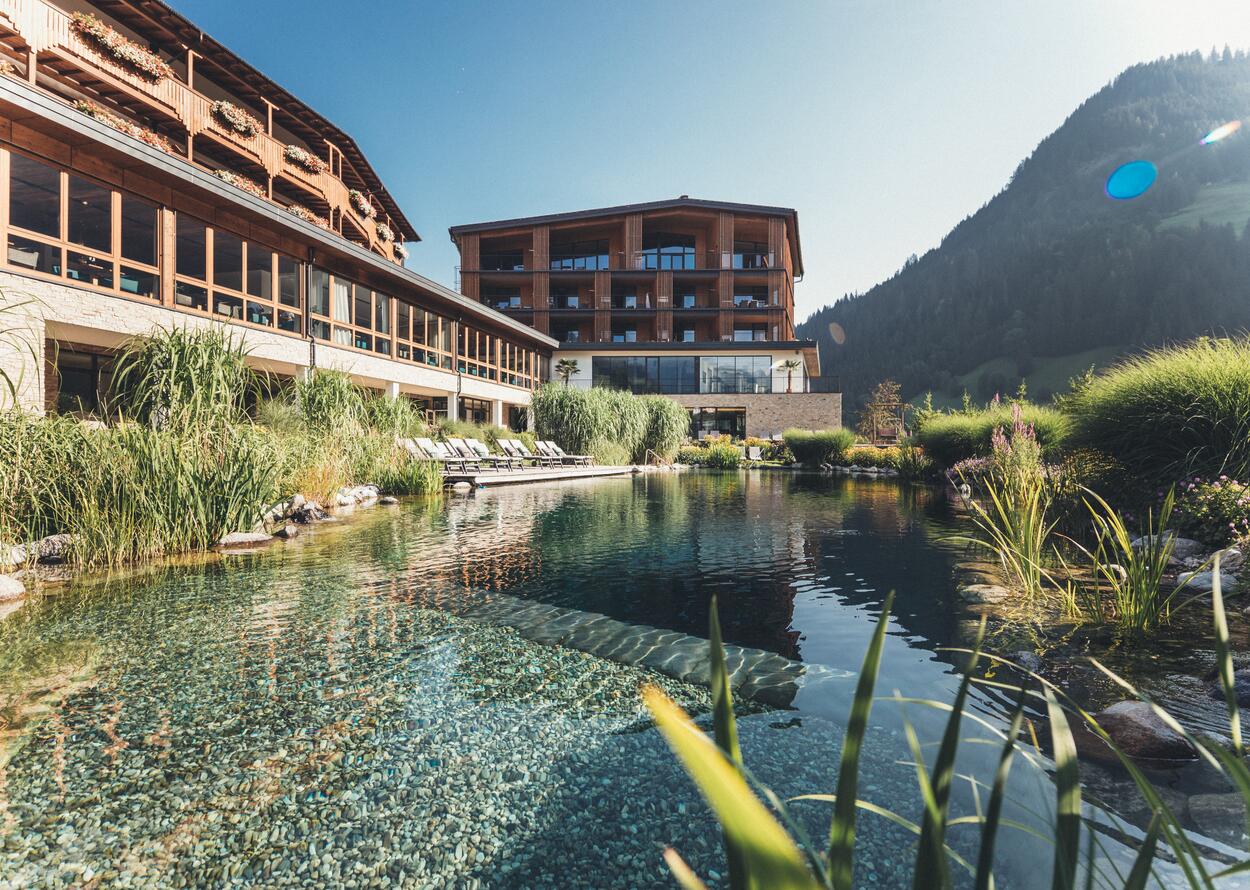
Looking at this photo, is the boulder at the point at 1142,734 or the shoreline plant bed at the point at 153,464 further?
the shoreline plant bed at the point at 153,464

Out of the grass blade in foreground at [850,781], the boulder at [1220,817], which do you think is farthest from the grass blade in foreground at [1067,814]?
the boulder at [1220,817]

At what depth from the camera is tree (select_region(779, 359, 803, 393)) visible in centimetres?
3212

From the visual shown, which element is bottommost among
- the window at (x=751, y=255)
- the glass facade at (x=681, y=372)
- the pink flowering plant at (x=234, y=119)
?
the glass facade at (x=681, y=372)

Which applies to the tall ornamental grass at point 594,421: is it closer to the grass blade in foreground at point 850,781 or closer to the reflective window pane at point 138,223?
the reflective window pane at point 138,223

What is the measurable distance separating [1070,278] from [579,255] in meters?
64.7

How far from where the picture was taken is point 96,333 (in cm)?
1093

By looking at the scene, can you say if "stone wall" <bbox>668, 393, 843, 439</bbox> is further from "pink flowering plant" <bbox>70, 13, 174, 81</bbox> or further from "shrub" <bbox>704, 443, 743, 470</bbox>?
"pink flowering plant" <bbox>70, 13, 174, 81</bbox>

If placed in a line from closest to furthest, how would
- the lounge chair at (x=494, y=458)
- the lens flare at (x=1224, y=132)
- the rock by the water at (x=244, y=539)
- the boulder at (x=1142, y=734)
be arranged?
1. the boulder at (x=1142, y=734)
2. the rock by the water at (x=244, y=539)
3. the lounge chair at (x=494, y=458)
4. the lens flare at (x=1224, y=132)

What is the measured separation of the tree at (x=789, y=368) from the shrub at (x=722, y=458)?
9.45 metres

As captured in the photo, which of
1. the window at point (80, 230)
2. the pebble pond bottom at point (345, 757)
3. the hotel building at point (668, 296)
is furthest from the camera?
the hotel building at point (668, 296)

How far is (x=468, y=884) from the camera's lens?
6.41ft

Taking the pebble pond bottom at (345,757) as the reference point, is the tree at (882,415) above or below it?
above

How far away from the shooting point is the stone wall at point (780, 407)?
3105 centimetres

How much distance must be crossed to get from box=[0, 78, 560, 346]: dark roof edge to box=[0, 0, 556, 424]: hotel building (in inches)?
1.3
